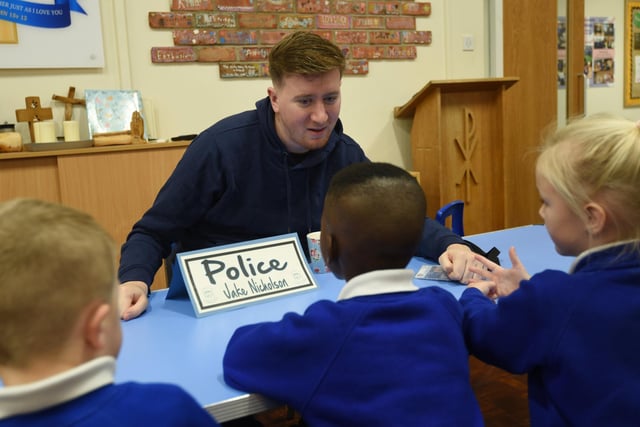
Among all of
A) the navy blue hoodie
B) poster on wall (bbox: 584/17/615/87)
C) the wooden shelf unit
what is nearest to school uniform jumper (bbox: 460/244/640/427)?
the navy blue hoodie

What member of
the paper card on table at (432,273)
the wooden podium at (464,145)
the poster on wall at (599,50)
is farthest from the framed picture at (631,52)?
the paper card on table at (432,273)

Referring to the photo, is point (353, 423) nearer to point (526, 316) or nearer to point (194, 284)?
point (526, 316)

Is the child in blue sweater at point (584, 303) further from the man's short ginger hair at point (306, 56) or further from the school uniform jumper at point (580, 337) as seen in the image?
the man's short ginger hair at point (306, 56)

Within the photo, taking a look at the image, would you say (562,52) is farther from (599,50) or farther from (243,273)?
(243,273)

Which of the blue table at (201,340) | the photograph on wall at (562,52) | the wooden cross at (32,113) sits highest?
the photograph on wall at (562,52)

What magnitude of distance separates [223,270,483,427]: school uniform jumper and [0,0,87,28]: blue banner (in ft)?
9.73

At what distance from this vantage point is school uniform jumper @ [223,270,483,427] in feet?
3.16

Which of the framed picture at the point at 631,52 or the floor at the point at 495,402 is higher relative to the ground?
the framed picture at the point at 631,52

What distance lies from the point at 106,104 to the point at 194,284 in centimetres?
239

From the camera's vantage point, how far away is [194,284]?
1421mm

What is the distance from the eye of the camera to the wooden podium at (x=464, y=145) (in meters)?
4.02

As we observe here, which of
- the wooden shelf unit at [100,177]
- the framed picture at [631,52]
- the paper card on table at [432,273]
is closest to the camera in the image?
the paper card on table at [432,273]

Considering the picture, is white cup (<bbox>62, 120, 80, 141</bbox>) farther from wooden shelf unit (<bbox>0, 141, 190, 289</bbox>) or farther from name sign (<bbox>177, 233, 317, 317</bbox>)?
name sign (<bbox>177, 233, 317, 317</bbox>)

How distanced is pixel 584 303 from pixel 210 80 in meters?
3.17
